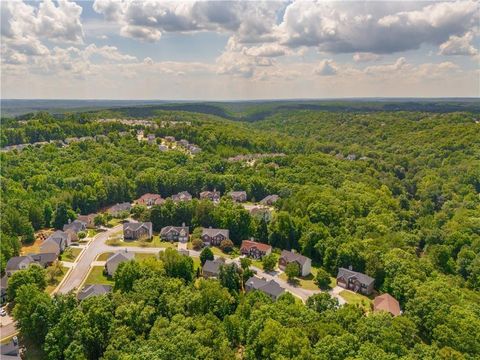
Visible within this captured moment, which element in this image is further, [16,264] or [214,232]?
[214,232]

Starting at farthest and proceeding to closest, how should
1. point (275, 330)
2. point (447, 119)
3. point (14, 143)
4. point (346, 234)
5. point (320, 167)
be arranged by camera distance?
point (447, 119)
point (14, 143)
point (320, 167)
point (346, 234)
point (275, 330)

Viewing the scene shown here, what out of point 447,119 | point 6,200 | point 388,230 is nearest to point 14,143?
point 6,200

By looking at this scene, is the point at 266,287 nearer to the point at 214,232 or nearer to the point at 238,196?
the point at 214,232

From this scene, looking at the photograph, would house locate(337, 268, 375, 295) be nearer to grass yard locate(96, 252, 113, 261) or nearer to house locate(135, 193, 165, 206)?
grass yard locate(96, 252, 113, 261)

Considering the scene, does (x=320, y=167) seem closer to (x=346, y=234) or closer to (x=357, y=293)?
(x=346, y=234)

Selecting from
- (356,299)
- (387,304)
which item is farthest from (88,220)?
(387,304)
